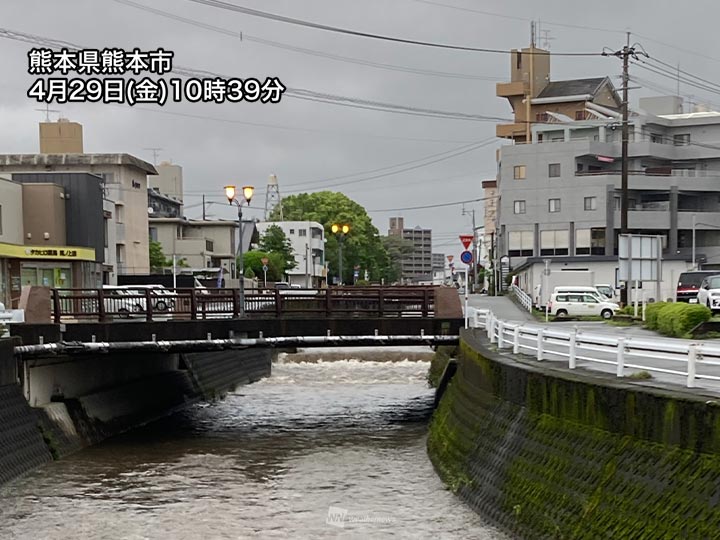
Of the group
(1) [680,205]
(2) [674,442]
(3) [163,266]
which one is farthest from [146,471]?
(1) [680,205]

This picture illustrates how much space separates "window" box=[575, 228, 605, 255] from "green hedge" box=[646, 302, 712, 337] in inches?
1571

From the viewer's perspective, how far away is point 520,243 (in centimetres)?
6769

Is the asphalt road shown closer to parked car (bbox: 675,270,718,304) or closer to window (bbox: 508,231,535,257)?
parked car (bbox: 675,270,718,304)

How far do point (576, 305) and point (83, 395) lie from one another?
71.6 ft

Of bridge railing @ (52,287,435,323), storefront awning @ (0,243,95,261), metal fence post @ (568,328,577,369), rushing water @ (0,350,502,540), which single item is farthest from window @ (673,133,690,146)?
metal fence post @ (568,328,577,369)

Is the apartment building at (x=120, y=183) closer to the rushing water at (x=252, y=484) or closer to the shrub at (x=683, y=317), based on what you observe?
the rushing water at (x=252, y=484)

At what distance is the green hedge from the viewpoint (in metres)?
23.8

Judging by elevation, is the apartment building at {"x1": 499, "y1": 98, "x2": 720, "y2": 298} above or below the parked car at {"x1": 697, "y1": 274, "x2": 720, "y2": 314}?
above

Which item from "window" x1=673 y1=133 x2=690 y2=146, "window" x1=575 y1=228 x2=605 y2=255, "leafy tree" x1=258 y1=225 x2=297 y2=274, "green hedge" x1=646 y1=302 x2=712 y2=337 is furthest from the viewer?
"leafy tree" x1=258 y1=225 x2=297 y2=274

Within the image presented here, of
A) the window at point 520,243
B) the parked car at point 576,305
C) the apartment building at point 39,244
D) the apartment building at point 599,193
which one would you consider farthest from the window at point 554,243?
the apartment building at point 39,244

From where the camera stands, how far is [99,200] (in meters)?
47.2

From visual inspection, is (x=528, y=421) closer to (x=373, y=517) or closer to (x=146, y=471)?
(x=373, y=517)

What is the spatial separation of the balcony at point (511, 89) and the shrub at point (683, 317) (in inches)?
2369

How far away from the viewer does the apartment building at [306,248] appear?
109438mm
